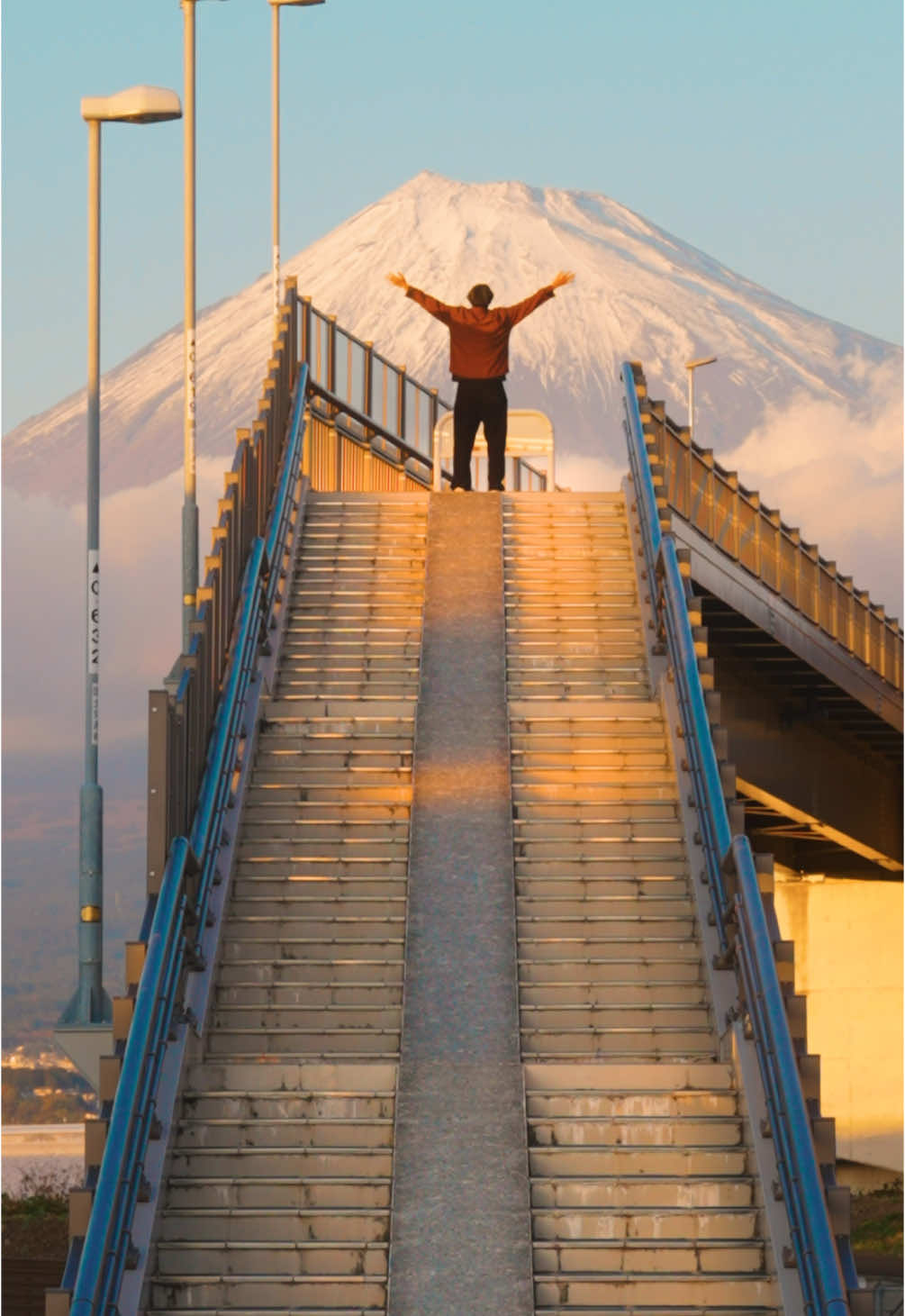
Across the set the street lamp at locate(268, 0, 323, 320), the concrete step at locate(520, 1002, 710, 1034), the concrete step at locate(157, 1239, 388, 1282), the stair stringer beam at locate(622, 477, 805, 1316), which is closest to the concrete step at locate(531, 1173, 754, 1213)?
the stair stringer beam at locate(622, 477, 805, 1316)

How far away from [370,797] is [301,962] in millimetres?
2105

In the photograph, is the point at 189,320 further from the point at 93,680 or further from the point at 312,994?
the point at 312,994

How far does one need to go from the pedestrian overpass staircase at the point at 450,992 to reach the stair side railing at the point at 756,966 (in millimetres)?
30

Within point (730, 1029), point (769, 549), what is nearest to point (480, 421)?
point (769, 549)

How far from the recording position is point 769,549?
99.6 feet

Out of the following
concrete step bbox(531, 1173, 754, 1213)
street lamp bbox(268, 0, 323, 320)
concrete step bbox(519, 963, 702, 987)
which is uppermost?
street lamp bbox(268, 0, 323, 320)

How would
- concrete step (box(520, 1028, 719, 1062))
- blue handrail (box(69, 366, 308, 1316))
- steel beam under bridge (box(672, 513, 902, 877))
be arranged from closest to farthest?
Answer: blue handrail (box(69, 366, 308, 1316)) < concrete step (box(520, 1028, 719, 1062)) < steel beam under bridge (box(672, 513, 902, 877))

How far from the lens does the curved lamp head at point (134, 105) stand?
805 inches

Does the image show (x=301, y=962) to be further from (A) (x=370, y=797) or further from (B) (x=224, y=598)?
(B) (x=224, y=598)

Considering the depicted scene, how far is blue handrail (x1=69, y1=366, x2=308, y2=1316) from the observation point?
1124 centimetres

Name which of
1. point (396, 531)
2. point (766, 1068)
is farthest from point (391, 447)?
point (766, 1068)

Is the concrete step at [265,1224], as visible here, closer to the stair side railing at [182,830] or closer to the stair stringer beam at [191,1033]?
the stair stringer beam at [191,1033]

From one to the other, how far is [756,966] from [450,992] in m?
2.48

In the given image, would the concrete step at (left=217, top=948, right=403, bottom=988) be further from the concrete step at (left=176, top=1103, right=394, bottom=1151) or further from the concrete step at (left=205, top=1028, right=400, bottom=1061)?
the concrete step at (left=176, top=1103, right=394, bottom=1151)
